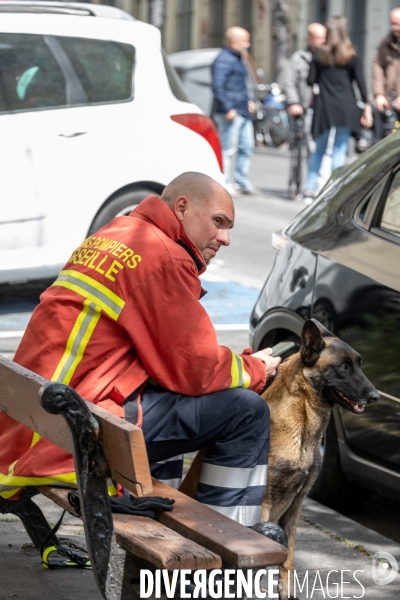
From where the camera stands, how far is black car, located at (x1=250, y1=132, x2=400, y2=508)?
4.33 meters

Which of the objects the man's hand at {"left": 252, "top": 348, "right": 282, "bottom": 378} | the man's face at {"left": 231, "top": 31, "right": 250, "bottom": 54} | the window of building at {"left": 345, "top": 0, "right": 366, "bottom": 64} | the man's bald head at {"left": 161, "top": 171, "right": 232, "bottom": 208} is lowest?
the window of building at {"left": 345, "top": 0, "right": 366, "bottom": 64}

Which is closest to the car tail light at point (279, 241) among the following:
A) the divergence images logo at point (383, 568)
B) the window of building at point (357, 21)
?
the divergence images logo at point (383, 568)

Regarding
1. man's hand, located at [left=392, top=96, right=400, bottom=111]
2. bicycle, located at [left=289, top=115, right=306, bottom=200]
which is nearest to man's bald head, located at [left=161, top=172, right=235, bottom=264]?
man's hand, located at [left=392, top=96, right=400, bottom=111]

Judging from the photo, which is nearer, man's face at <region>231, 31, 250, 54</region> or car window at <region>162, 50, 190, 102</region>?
car window at <region>162, 50, 190, 102</region>

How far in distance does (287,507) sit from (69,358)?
3.51ft

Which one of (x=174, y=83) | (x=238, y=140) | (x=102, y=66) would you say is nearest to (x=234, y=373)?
(x=102, y=66)

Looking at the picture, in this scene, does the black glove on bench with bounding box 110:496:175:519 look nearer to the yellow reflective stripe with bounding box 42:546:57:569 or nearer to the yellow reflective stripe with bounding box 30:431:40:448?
the yellow reflective stripe with bounding box 30:431:40:448

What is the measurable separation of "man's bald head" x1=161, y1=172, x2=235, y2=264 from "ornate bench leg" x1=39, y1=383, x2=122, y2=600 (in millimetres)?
833

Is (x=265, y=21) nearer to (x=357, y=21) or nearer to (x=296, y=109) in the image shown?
(x=357, y=21)

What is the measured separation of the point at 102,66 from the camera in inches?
325

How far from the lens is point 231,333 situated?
25.2ft

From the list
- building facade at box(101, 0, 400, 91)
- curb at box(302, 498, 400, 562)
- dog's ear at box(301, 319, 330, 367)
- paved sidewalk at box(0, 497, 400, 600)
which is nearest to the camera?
paved sidewalk at box(0, 497, 400, 600)

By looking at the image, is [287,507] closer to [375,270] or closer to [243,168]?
Answer: [375,270]

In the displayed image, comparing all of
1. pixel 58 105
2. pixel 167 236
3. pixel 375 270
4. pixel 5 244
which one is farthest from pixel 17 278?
pixel 167 236
